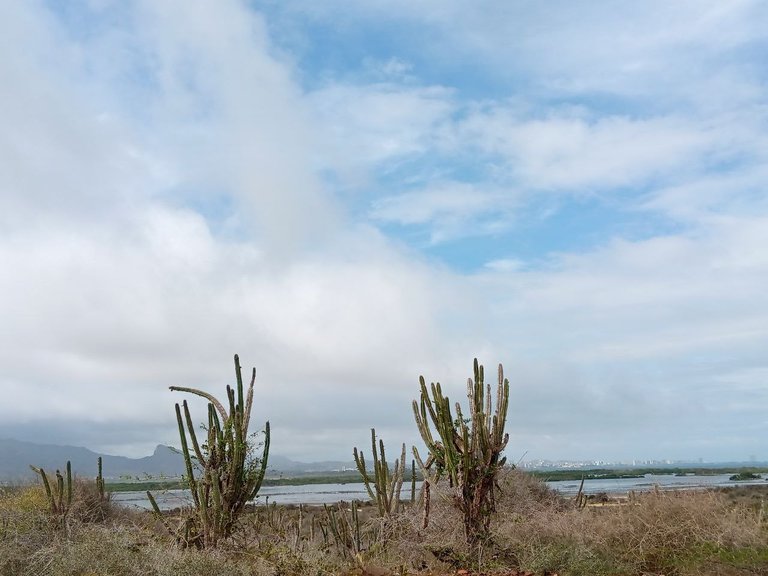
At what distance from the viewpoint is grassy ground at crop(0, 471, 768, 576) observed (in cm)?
1002

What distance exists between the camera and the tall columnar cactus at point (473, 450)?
44.7 feet

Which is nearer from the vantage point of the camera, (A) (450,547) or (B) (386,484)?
(A) (450,547)

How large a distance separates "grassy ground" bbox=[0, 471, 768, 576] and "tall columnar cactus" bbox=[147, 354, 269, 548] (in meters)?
0.36

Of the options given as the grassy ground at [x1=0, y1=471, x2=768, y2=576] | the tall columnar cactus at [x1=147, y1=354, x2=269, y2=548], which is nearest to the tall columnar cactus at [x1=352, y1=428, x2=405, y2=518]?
the grassy ground at [x1=0, y1=471, x2=768, y2=576]

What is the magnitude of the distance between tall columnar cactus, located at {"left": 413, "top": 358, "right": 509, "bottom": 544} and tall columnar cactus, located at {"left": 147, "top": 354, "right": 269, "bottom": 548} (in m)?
3.28

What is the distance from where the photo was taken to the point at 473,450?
13820mm

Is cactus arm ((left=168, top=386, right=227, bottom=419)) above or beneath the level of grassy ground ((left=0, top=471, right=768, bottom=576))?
above

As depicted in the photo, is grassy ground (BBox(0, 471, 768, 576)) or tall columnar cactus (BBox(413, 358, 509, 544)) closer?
grassy ground (BBox(0, 471, 768, 576))

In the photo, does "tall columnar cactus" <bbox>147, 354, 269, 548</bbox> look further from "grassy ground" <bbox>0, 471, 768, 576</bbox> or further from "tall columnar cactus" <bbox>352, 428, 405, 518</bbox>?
"tall columnar cactus" <bbox>352, 428, 405, 518</bbox>

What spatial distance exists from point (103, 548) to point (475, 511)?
6.34 meters

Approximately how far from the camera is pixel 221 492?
12.6 m

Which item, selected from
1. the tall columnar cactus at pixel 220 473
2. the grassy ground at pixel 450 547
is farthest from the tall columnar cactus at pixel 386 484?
the tall columnar cactus at pixel 220 473

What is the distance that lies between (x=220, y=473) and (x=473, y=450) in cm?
444

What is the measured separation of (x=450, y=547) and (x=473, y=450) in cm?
173
